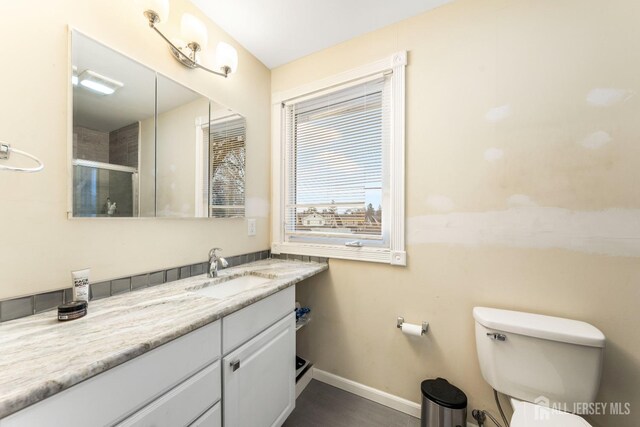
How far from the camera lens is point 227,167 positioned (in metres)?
1.61

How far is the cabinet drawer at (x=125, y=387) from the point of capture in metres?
0.53

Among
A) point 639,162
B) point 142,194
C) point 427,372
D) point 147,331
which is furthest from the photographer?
point 427,372

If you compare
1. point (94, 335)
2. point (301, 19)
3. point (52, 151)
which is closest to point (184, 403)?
point (94, 335)


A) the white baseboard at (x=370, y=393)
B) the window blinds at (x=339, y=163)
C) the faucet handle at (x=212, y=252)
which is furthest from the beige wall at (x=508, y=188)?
the faucet handle at (x=212, y=252)

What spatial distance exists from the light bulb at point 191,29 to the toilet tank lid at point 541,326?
2.04 metres

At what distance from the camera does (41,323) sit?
2.58 ft

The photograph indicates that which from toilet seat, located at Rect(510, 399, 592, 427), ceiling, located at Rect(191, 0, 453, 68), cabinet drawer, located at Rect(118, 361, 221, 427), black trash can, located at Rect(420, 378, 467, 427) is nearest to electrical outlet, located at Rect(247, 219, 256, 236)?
cabinet drawer, located at Rect(118, 361, 221, 427)

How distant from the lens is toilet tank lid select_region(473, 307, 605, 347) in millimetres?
983

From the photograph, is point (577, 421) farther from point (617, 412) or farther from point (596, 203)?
point (596, 203)

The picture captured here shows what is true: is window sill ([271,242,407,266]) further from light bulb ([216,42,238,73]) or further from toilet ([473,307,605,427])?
light bulb ([216,42,238,73])

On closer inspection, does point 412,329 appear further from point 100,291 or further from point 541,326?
point 100,291

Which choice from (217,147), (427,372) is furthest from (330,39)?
(427,372)

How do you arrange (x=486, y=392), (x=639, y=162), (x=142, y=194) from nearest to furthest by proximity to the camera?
(x=639, y=162) < (x=142, y=194) < (x=486, y=392)

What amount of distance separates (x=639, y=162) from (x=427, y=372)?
145 centimetres
